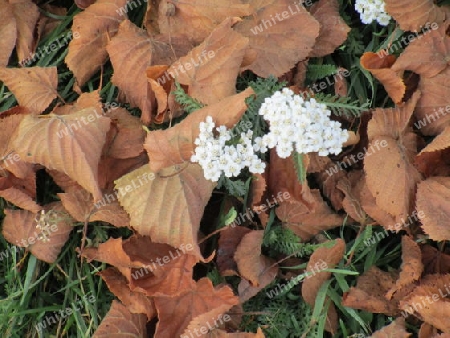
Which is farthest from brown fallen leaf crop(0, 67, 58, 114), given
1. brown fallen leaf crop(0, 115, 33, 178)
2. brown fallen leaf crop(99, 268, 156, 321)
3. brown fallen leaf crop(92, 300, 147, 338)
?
brown fallen leaf crop(92, 300, 147, 338)

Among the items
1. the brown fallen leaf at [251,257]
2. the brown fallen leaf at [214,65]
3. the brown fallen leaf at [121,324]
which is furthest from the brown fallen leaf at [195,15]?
the brown fallen leaf at [121,324]

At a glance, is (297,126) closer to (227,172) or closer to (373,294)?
(227,172)

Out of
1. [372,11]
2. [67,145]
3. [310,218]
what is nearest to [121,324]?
[67,145]

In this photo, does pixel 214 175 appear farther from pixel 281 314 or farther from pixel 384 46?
pixel 384 46

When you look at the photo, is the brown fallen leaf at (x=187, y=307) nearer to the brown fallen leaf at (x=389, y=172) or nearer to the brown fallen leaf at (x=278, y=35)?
the brown fallen leaf at (x=389, y=172)

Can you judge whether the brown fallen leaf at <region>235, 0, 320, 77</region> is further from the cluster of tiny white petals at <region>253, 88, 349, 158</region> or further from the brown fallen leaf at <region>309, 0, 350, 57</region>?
the cluster of tiny white petals at <region>253, 88, 349, 158</region>

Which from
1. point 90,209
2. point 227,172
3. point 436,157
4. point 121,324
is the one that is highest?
point 227,172
